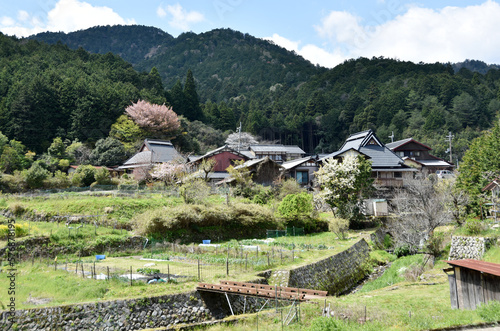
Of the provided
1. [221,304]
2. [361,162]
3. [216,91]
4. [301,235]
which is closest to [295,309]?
[221,304]

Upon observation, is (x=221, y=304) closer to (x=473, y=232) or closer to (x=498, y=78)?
(x=473, y=232)

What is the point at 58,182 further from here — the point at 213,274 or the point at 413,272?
the point at 413,272

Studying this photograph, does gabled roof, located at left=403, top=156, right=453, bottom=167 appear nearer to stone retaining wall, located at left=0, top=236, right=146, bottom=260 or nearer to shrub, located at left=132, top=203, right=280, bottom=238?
shrub, located at left=132, top=203, right=280, bottom=238

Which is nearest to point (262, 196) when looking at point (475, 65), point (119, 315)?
point (119, 315)

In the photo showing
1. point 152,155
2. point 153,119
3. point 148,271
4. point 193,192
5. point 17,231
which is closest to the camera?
point 148,271

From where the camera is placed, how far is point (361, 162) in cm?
2962

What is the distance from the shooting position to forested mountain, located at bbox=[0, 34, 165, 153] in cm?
4734

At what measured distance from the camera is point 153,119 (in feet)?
172

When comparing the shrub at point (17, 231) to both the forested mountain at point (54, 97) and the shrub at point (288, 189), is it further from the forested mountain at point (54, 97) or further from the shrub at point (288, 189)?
the forested mountain at point (54, 97)

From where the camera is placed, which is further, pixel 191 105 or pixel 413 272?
pixel 191 105

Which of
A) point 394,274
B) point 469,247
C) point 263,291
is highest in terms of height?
point 263,291

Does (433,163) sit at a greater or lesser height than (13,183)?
greater

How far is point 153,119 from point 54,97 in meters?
15.0

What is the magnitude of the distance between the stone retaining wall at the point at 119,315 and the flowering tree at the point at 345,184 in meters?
18.0
